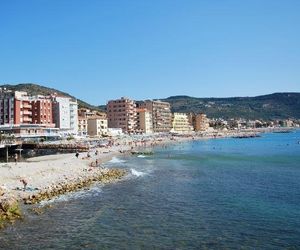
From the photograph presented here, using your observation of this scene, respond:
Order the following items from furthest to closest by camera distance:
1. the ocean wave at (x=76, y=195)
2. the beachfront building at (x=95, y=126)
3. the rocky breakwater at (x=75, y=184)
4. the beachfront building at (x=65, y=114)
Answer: the beachfront building at (x=95, y=126) → the beachfront building at (x=65, y=114) → the rocky breakwater at (x=75, y=184) → the ocean wave at (x=76, y=195)

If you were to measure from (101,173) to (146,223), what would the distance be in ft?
82.6

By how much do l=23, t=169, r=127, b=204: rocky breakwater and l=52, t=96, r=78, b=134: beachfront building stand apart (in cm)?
7357

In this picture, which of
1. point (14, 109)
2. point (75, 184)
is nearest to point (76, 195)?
point (75, 184)

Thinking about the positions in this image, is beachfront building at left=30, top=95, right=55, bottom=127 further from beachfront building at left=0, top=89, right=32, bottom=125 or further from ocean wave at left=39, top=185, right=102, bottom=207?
ocean wave at left=39, top=185, right=102, bottom=207

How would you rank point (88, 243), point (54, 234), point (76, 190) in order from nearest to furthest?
1. point (88, 243)
2. point (54, 234)
3. point (76, 190)

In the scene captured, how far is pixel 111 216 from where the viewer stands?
2784 centimetres

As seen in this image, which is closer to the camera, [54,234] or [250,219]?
[54,234]

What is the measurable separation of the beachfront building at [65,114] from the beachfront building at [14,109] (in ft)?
34.3

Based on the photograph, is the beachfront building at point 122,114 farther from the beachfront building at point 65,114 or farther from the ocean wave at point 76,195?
the ocean wave at point 76,195

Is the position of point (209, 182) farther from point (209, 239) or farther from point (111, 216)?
point (209, 239)

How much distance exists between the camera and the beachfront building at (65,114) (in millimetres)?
126375

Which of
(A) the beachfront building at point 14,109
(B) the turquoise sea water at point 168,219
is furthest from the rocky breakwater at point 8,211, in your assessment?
(A) the beachfront building at point 14,109

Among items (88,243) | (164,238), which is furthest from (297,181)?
(88,243)

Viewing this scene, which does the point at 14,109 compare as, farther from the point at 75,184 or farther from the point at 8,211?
the point at 8,211
